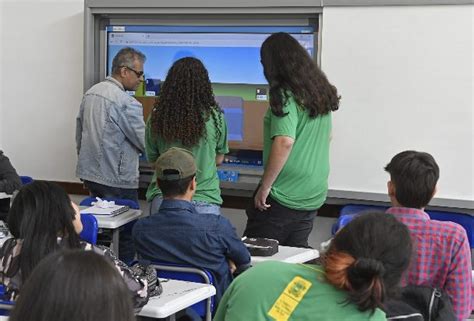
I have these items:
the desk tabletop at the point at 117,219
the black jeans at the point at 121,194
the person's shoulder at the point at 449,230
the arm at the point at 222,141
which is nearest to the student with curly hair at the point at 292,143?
the arm at the point at 222,141

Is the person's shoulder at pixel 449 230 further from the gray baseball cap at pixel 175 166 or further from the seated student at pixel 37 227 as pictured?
the gray baseball cap at pixel 175 166

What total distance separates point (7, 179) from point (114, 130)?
0.76 metres

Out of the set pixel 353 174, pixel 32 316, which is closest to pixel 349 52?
pixel 353 174

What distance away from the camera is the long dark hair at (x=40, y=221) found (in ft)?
8.29

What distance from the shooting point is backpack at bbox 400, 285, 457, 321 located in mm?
2408

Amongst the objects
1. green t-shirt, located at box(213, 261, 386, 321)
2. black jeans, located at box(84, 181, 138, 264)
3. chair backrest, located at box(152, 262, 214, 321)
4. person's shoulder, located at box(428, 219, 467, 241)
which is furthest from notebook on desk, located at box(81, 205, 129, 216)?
green t-shirt, located at box(213, 261, 386, 321)

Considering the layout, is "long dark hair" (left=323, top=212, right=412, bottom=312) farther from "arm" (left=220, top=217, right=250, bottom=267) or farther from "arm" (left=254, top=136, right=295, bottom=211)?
"arm" (left=254, top=136, right=295, bottom=211)

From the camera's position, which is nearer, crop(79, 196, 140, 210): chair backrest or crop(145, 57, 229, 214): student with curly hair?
crop(145, 57, 229, 214): student with curly hair

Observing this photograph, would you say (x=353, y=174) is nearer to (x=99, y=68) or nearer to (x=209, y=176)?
(x=209, y=176)

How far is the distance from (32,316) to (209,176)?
9.91ft

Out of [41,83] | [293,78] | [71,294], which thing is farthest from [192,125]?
[71,294]

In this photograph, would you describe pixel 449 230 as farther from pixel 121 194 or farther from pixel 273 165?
pixel 121 194

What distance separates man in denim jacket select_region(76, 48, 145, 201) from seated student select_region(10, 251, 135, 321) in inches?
150

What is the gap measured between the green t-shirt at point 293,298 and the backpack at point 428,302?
20.3 inches
